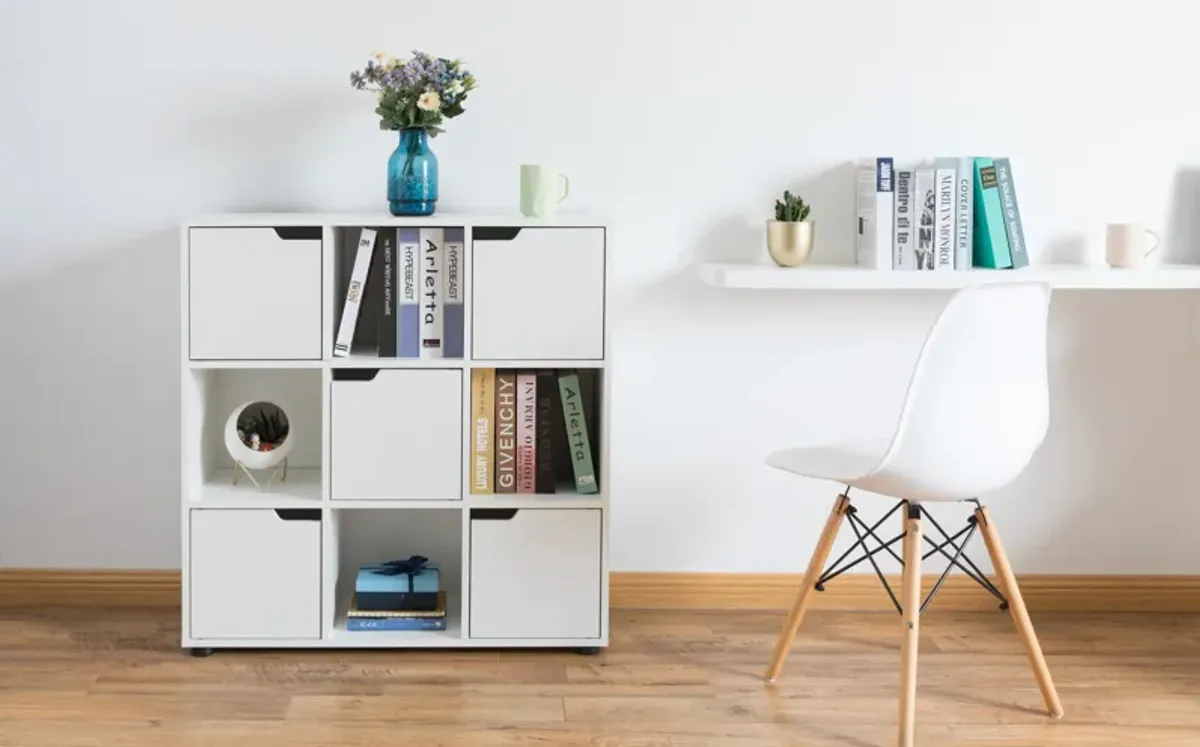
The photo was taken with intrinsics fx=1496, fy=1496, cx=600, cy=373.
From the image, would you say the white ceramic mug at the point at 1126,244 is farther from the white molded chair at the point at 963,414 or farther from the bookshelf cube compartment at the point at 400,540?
the bookshelf cube compartment at the point at 400,540

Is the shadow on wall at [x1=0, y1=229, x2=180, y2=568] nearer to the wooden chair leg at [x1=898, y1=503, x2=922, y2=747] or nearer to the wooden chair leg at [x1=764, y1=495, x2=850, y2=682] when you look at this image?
the wooden chair leg at [x1=764, y1=495, x2=850, y2=682]

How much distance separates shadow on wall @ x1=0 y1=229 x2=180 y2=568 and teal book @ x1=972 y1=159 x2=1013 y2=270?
5.72 feet

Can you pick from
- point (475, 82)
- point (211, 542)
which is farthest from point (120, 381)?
point (475, 82)

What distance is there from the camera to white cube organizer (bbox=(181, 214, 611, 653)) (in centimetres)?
297

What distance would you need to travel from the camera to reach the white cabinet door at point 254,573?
3.01 m

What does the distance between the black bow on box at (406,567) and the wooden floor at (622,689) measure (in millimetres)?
177

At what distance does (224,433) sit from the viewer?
320cm

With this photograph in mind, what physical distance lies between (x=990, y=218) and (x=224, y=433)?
5.54ft

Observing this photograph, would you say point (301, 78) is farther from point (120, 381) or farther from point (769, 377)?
point (769, 377)

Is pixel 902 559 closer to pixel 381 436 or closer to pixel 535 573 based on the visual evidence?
pixel 535 573

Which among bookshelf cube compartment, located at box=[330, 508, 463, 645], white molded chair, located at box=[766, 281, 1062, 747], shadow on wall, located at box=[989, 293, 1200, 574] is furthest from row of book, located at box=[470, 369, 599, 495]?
shadow on wall, located at box=[989, 293, 1200, 574]

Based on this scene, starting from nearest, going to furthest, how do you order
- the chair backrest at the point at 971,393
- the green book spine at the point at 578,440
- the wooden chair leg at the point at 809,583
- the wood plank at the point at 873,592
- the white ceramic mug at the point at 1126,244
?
the chair backrest at the point at 971,393, the wooden chair leg at the point at 809,583, the green book spine at the point at 578,440, the white ceramic mug at the point at 1126,244, the wood plank at the point at 873,592

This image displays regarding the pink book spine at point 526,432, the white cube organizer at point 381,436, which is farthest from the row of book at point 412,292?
the pink book spine at point 526,432

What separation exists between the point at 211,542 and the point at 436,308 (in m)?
0.65
